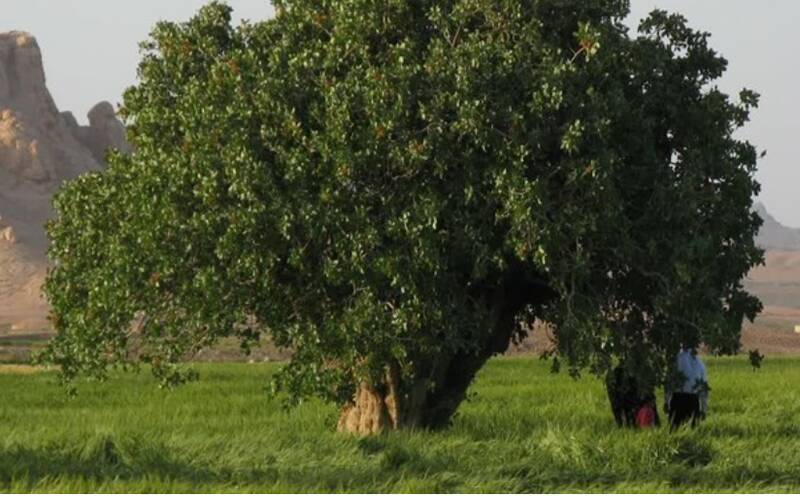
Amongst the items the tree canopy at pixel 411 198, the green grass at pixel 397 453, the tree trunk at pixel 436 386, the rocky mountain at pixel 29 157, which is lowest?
the green grass at pixel 397 453

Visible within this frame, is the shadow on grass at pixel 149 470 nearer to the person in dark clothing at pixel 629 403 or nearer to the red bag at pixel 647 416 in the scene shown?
the person in dark clothing at pixel 629 403

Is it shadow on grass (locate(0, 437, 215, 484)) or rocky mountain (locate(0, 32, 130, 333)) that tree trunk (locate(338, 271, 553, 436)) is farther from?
rocky mountain (locate(0, 32, 130, 333))

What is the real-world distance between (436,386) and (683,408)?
366cm

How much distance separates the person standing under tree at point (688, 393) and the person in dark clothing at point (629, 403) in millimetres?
371

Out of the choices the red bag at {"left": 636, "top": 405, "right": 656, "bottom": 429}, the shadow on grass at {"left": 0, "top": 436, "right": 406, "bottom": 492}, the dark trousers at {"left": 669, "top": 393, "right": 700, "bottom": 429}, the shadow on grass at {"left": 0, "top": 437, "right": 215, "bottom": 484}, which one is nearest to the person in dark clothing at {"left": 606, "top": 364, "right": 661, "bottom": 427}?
the red bag at {"left": 636, "top": 405, "right": 656, "bottom": 429}

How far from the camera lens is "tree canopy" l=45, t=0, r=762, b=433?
1769 cm

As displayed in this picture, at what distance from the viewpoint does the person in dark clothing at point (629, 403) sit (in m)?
21.0

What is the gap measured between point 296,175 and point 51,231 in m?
5.30


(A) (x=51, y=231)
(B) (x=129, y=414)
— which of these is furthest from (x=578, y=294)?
(B) (x=129, y=414)

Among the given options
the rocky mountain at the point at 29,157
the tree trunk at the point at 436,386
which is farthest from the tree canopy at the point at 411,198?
the rocky mountain at the point at 29,157

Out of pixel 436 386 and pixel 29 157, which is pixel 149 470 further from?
pixel 29 157

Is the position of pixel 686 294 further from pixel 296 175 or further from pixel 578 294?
pixel 296 175

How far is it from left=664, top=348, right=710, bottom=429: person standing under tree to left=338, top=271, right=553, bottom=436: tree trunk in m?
2.17

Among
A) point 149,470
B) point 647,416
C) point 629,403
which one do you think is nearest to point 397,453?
point 149,470
